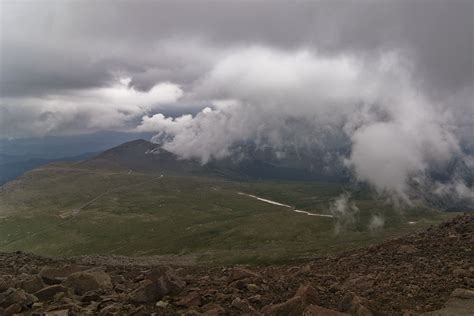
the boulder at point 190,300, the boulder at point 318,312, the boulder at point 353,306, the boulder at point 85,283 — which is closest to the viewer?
the boulder at point 318,312

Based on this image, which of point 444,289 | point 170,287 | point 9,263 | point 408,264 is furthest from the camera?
point 9,263

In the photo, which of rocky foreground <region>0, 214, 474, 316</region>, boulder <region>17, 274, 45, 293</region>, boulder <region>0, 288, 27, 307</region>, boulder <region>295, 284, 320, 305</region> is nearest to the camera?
rocky foreground <region>0, 214, 474, 316</region>

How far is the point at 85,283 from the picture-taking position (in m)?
33.6

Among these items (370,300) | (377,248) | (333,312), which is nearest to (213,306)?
(333,312)

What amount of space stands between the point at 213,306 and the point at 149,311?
429 cm

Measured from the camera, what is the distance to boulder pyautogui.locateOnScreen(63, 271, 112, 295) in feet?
109

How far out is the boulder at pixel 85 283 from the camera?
109ft

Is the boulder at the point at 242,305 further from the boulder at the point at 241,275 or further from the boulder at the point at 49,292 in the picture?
the boulder at the point at 49,292

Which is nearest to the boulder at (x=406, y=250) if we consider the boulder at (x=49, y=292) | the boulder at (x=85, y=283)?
the boulder at (x=85, y=283)

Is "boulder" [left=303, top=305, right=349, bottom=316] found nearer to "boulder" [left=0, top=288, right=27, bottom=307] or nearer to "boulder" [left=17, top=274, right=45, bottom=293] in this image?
"boulder" [left=0, top=288, right=27, bottom=307]

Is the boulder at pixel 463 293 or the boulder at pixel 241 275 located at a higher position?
the boulder at pixel 463 293

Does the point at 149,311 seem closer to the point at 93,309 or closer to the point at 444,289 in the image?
the point at 93,309

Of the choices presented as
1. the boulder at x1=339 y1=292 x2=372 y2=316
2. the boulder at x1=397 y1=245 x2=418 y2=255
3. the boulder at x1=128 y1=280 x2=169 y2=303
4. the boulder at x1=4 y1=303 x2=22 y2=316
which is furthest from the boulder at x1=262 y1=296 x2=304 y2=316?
the boulder at x1=397 y1=245 x2=418 y2=255

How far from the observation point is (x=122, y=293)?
32.2 meters
